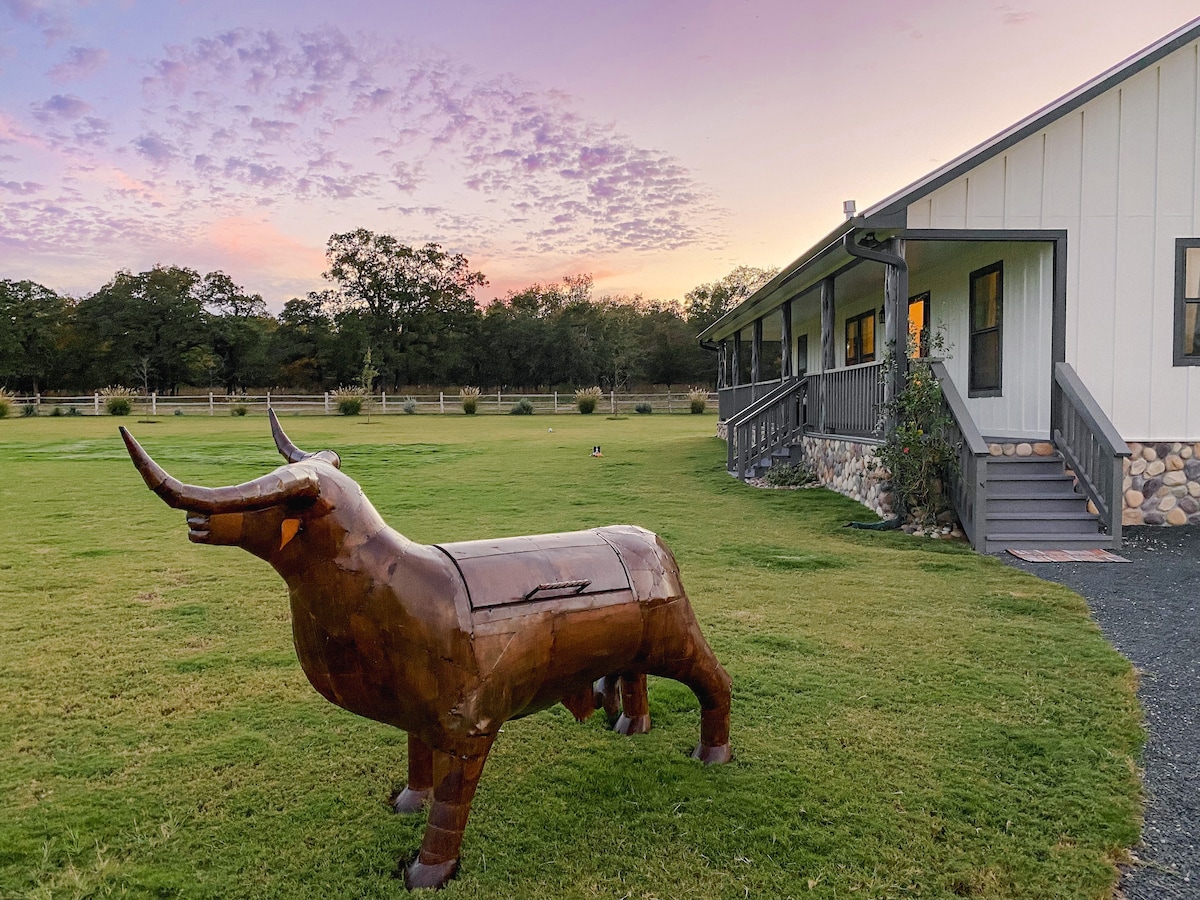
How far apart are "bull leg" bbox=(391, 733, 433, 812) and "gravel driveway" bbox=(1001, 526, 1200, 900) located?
234 cm

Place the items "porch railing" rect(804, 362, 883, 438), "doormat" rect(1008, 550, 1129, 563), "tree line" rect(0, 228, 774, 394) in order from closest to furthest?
"doormat" rect(1008, 550, 1129, 563), "porch railing" rect(804, 362, 883, 438), "tree line" rect(0, 228, 774, 394)

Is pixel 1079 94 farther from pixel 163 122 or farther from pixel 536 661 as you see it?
pixel 163 122

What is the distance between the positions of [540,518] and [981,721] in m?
6.06

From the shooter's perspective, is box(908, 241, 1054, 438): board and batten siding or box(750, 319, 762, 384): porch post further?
box(750, 319, 762, 384): porch post

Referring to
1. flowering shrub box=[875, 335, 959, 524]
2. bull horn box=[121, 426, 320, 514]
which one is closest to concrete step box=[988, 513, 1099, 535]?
flowering shrub box=[875, 335, 959, 524]

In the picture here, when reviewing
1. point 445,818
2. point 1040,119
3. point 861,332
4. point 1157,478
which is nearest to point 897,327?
point 1040,119

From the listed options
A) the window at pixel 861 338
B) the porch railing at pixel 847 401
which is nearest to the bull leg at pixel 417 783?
the porch railing at pixel 847 401

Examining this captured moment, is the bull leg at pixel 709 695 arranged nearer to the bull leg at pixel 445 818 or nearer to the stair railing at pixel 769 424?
the bull leg at pixel 445 818

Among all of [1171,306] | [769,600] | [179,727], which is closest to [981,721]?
[769,600]

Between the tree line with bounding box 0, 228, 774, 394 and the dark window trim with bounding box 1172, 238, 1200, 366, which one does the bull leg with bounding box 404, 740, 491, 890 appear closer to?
the dark window trim with bounding box 1172, 238, 1200, 366

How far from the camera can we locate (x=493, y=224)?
35.1m

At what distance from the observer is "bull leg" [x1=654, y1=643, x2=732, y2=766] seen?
2777 mm

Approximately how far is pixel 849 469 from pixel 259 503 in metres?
→ 9.64

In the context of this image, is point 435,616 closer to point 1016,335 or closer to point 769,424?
point 1016,335
